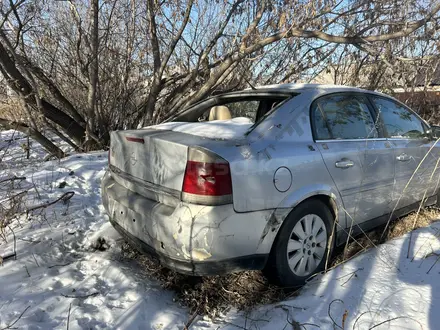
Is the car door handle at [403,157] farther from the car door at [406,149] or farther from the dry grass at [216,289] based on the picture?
the dry grass at [216,289]

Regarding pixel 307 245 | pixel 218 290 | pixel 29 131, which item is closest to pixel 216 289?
pixel 218 290

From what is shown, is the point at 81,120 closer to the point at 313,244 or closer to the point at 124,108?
the point at 124,108

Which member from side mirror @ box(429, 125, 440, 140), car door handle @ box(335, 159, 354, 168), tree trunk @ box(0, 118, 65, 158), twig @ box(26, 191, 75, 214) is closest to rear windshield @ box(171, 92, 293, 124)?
car door handle @ box(335, 159, 354, 168)

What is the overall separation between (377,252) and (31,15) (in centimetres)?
644

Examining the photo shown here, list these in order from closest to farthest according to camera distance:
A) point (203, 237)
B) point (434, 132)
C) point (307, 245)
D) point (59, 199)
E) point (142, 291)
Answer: point (203, 237), point (142, 291), point (307, 245), point (59, 199), point (434, 132)

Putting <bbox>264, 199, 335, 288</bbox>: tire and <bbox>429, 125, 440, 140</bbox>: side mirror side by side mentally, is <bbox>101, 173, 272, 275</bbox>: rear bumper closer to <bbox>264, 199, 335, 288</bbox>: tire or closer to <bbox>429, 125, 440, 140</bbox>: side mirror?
<bbox>264, 199, 335, 288</bbox>: tire

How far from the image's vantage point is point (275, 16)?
223 inches

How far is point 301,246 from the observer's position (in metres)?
2.74

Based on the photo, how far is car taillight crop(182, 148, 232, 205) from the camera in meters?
2.26

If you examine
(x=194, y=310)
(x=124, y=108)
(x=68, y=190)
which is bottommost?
(x=194, y=310)

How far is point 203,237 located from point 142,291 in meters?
0.79

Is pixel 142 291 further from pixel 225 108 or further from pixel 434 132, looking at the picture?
pixel 434 132

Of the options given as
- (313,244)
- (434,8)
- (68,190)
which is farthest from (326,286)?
(434,8)

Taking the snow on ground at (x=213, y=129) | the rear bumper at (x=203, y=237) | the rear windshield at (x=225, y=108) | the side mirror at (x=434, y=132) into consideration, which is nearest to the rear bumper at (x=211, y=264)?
the rear bumper at (x=203, y=237)
